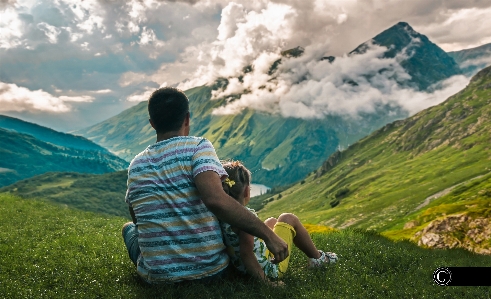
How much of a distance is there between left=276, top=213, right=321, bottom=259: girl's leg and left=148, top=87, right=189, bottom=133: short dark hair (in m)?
3.35

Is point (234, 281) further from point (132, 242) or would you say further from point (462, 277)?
point (462, 277)

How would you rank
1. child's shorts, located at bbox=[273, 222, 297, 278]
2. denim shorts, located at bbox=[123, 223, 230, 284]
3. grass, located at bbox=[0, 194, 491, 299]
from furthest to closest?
1. child's shorts, located at bbox=[273, 222, 297, 278]
2. denim shorts, located at bbox=[123, 223, 230, 284]
3. grass, located at bbox=[0, 194, 491, 299]

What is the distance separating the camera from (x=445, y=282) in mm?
7648

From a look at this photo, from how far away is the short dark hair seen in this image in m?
7.07

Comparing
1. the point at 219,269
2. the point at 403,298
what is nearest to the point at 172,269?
the point at 219,269

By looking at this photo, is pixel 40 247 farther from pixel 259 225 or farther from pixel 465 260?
pixel 465 260

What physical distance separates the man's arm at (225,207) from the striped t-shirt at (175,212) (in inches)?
9.6

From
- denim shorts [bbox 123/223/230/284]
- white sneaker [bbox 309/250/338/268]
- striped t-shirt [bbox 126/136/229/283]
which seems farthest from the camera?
white sneaker [bbox 309/250/338/268]

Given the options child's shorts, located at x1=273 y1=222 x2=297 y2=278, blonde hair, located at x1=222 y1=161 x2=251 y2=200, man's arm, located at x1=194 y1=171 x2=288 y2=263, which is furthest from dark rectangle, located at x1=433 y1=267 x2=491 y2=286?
blonde hair, located at x1=222 y1=161 x2=251 y2=200

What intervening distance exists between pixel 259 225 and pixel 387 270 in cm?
439

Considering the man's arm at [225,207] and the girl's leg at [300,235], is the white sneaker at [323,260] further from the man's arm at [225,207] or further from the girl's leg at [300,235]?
the man's arm at [225,207]

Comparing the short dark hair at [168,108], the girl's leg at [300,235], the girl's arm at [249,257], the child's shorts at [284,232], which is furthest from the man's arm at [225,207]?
the girl's leg at [300,235]

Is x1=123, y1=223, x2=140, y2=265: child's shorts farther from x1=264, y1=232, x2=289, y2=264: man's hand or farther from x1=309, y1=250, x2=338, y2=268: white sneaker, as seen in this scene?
x1=309, y1=250, x2=338, y2=268: white sneaker

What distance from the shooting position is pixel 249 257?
25.4 ft
